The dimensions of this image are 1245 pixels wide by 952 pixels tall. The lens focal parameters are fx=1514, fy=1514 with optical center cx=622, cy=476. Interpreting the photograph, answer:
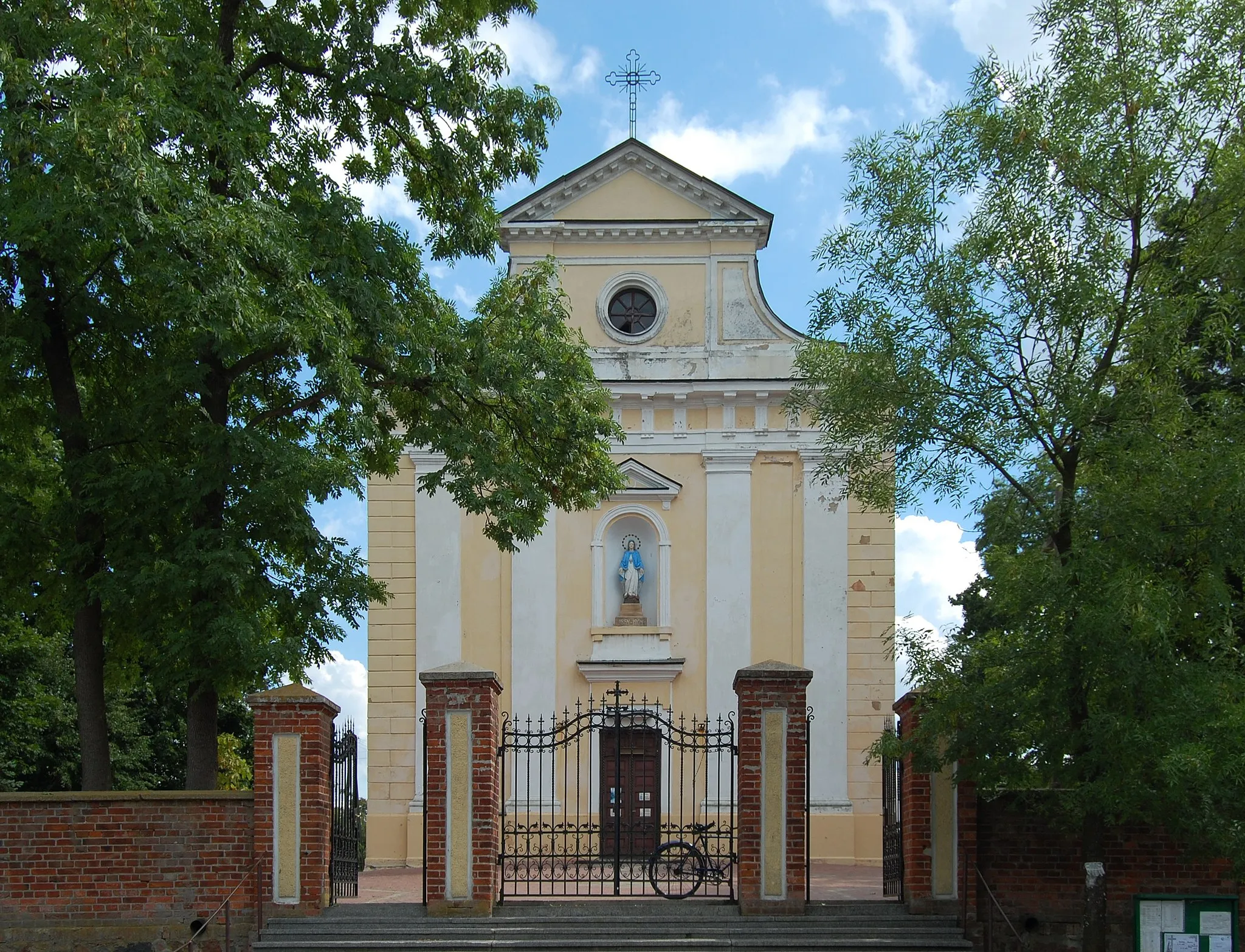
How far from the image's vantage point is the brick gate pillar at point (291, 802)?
571 inches

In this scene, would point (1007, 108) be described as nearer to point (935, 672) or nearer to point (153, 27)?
point (935, 672)

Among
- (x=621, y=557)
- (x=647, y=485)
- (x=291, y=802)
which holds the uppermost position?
(x=647, y=485)

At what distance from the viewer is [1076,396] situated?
1312cm

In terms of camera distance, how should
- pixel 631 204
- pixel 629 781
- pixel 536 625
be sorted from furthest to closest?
pixel 631 204 → pixel 536 625 → pixel 629 781

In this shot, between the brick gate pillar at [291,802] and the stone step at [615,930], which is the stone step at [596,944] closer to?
the stone step at [615,930]

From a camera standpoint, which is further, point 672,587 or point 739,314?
point 739,314

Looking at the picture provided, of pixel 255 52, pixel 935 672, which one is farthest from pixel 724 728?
pixel 255 52

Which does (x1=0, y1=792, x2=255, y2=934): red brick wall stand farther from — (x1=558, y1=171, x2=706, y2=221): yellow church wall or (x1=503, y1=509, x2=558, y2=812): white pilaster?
(x1=558, y1=171, x2=706, y2=221): yellow church wall

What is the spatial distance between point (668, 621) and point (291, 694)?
10881mm

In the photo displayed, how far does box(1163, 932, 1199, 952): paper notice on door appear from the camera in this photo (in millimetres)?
14336

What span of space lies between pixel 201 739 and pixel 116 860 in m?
1.85

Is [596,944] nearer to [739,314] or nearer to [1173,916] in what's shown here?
[1173,916]

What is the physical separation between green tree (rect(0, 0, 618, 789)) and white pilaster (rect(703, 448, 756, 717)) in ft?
24.1

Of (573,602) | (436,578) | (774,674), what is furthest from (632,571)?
(774,674)
